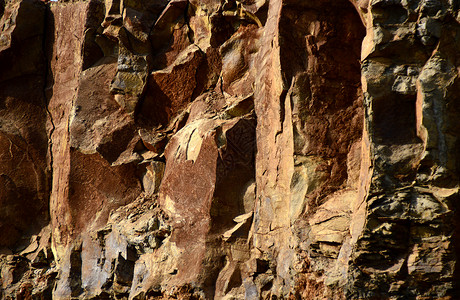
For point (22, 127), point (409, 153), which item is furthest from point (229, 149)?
point (22, 127)

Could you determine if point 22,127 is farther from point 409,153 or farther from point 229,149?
point 409,153

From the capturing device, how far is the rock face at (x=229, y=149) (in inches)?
192

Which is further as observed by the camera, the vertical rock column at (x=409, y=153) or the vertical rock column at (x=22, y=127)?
the vertical rock column at (x=22, y=127)

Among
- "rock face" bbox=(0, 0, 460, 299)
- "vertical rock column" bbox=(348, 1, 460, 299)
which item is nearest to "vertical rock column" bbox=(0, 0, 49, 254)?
"rock face" bbox=(0, 0, 460, 299)

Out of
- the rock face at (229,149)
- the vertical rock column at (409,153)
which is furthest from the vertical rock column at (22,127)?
the vertical rock column at (409,153)

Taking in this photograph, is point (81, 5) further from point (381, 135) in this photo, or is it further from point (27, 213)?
point (381, 135)

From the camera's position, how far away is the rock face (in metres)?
4.88

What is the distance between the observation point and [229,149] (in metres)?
6.96

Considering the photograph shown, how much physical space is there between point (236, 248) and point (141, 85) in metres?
2.64

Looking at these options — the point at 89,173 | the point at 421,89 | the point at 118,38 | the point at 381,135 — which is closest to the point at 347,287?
the point at 381,135

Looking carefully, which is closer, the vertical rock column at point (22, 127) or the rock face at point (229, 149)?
the rock face at point (229, 149)

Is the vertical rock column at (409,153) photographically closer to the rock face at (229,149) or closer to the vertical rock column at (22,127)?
the rock face at (229,149)

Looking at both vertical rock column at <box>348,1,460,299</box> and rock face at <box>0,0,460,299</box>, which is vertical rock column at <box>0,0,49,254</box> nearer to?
rock face at <box>0,0,460,299</box>

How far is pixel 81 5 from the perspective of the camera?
9359 millimetres
